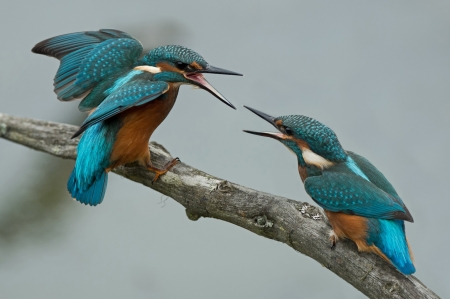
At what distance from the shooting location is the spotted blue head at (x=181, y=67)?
257cm

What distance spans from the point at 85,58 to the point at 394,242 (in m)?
1.56

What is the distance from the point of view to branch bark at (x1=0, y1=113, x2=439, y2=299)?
213cm

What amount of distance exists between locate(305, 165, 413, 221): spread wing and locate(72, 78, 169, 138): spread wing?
0.70m

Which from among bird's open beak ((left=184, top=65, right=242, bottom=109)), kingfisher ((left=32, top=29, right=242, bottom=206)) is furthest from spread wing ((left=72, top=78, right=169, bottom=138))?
bird's open beak ((left=184, top=65, right=242, bottom=109))

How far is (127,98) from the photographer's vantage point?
2.49m

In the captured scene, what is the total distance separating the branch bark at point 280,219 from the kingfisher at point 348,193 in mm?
45

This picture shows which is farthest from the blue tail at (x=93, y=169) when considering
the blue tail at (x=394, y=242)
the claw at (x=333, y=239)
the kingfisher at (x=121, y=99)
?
the blue tail at (x=394, y=242)

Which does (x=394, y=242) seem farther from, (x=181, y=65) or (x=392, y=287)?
(x=181, y=65)

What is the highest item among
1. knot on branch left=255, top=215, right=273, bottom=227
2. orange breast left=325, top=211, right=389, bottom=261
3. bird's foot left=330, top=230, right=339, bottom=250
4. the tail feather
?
the tail feather

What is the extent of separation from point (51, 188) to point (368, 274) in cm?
240

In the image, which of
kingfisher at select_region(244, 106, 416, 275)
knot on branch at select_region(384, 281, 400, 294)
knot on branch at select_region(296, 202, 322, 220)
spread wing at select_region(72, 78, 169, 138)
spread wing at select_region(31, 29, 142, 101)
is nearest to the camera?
knot on branch at select_region(384, 281, 400, 294)

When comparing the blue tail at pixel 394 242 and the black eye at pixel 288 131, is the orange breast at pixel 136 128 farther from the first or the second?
the blue tail at pixel 394 242

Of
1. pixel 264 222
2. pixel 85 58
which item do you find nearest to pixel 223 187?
pixel 264 222

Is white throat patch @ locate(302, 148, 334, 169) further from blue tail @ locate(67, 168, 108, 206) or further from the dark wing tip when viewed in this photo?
blue tail @ locate(67, 168, 108, 206)
